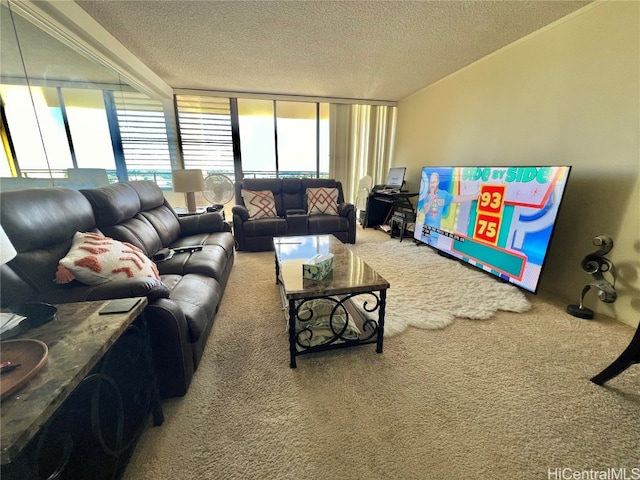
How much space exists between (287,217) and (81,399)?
2.78 meters

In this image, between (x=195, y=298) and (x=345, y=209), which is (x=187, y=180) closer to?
(x=345, y=209)

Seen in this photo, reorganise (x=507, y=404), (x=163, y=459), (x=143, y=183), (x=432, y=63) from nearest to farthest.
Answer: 1. (x=163, y=459)
2. (x=507, y=404)
3. (x=143, y=183)
4. (x=432, y=63)

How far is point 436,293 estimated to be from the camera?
229 centimetres

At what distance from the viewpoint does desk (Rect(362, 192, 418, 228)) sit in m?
4.35

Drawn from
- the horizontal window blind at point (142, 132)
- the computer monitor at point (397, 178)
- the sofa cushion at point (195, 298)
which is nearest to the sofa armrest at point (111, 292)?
the sofa cushion at point (195, 298)

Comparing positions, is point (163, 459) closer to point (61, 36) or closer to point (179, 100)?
point (61, 36)

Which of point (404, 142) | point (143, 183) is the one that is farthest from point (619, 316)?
point (143, 183)

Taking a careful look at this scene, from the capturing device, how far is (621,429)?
1.12 metres

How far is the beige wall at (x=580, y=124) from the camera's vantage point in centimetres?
179

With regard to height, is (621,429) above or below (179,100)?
below

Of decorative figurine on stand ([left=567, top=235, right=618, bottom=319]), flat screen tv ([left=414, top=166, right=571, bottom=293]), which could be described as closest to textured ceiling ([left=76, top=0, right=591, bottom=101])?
flat screen tv ([left=414, top=166, right=571, bottom=293])

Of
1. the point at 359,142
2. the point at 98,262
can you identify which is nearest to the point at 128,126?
the point at 98,262

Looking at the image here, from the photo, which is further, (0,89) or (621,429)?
(0,89)

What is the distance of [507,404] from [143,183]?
3220mm
